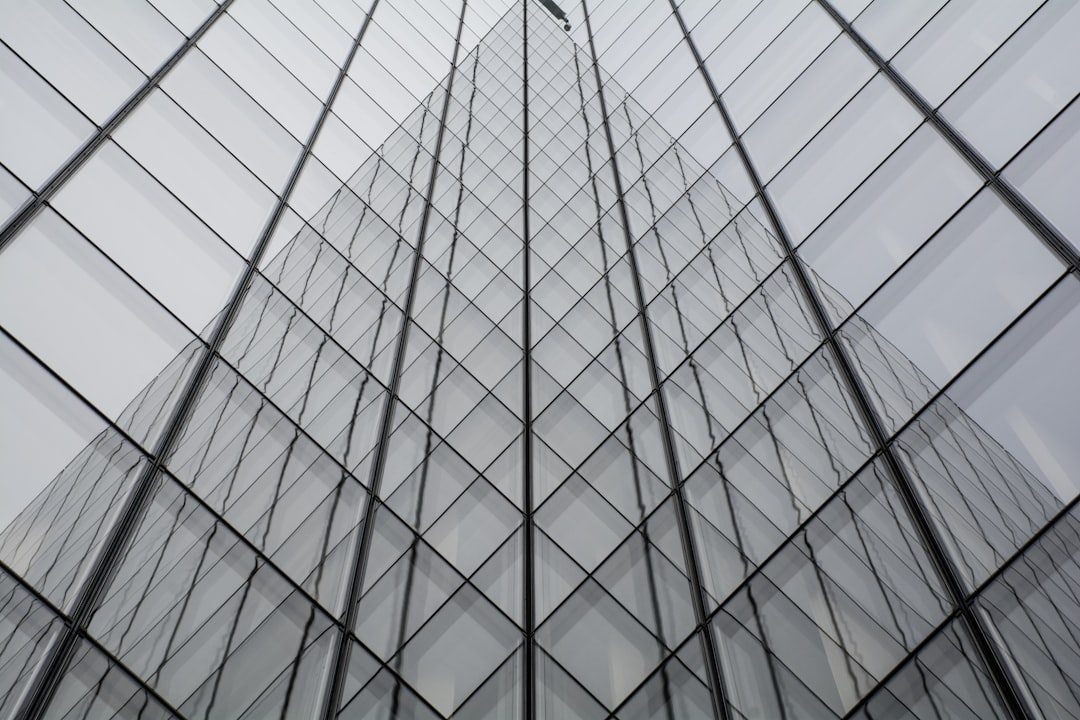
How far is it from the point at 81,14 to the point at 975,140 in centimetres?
1156

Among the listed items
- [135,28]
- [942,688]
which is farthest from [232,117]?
[942,688]

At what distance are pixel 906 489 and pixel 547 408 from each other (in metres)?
6.01

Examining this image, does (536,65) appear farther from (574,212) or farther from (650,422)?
(650,422)

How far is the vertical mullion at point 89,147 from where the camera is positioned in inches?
319

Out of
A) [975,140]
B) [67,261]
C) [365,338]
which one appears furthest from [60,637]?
[975,140]

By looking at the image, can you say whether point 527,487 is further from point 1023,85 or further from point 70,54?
point 70,54

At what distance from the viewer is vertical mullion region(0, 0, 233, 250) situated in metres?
8.10

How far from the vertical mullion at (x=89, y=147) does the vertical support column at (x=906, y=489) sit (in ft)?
30.8

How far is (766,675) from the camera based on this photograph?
336 inches

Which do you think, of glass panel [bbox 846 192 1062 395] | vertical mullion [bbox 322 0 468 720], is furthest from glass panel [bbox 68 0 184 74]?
glass panel [bbox 846 192 1062 395]

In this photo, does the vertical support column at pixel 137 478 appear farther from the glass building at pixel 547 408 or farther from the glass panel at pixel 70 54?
the glass panel at pixel 70 54

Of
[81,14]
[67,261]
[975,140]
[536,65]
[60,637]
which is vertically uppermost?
[975,140]

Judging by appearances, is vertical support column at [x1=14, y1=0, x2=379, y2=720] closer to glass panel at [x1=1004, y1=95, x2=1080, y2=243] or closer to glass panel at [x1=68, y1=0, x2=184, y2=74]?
glass panel at [x1=68, y1=0, x2=184, y2=74]

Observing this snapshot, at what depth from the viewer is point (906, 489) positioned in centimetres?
836
